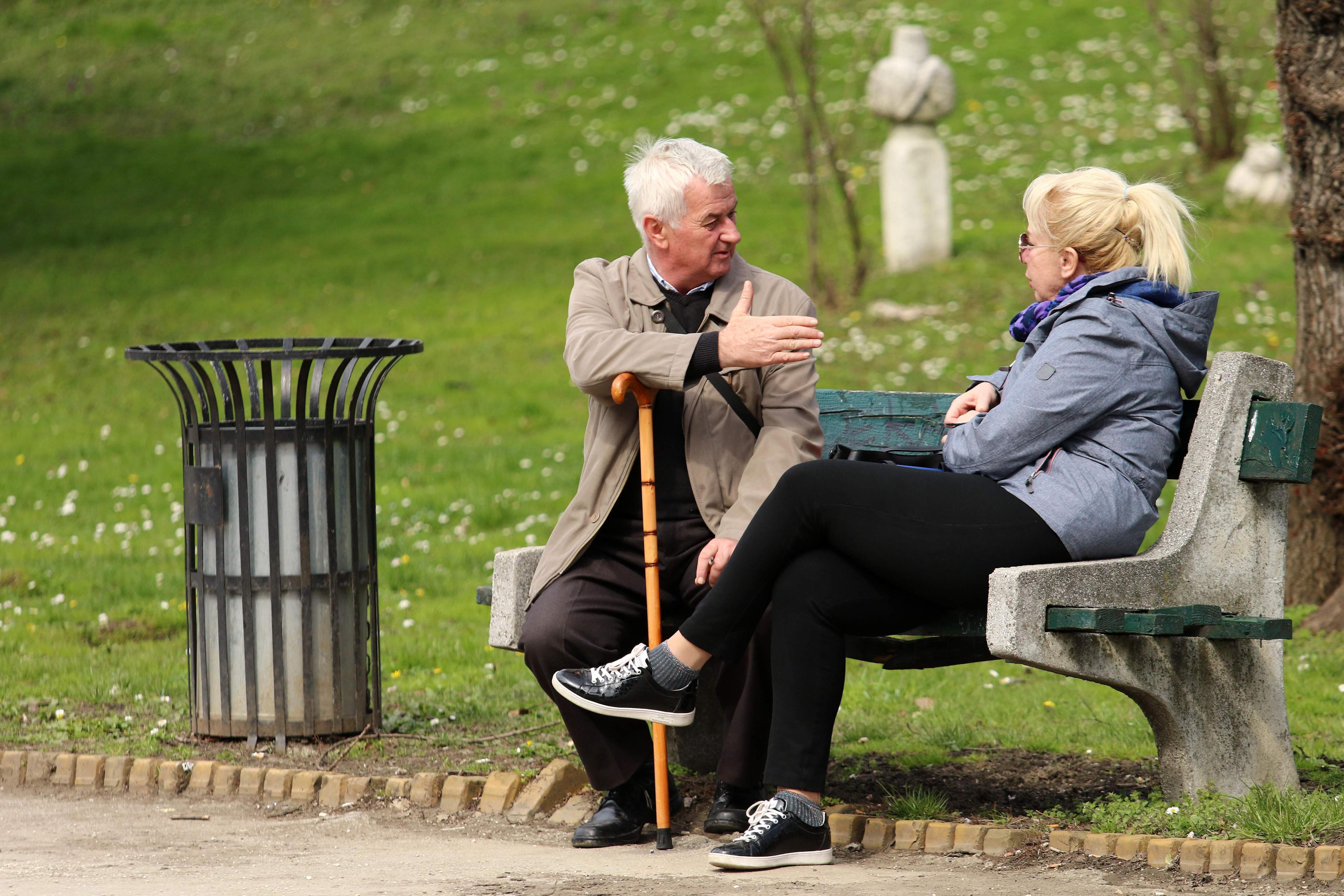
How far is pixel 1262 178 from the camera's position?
1451cm

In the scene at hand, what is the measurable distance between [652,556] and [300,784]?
1.35m

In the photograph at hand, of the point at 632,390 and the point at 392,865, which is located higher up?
the point at 632,390

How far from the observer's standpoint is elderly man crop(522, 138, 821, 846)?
13.4 feet

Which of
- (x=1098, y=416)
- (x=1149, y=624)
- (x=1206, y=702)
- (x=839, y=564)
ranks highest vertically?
(x=1098, y=416)

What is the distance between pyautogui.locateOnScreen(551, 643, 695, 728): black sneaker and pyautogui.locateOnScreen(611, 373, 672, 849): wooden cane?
85 millimetres

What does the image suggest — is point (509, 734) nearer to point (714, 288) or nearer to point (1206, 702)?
point (714, 288)

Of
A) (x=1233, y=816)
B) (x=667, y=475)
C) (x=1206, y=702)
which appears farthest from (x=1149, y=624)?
(x=667, y=475)

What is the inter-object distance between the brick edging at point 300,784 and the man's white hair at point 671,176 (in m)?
1.59

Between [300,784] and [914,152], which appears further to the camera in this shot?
[914,152]

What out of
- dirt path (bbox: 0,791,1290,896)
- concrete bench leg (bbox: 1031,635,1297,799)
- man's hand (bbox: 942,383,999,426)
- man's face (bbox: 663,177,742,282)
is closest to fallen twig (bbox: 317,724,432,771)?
dirt path (bbox: 0,791,1290,896)

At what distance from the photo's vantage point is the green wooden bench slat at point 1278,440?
397cm

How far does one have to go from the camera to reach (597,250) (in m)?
16.4

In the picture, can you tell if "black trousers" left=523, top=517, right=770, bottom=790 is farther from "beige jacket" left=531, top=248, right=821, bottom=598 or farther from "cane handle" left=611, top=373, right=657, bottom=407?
"cane handle" left=611, top=373, right=657, bottom=407

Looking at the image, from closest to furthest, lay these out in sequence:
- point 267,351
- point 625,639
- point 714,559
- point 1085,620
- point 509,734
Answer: point 1085,620, point 714,559, point 625,639, point 267,351, point 509,734
